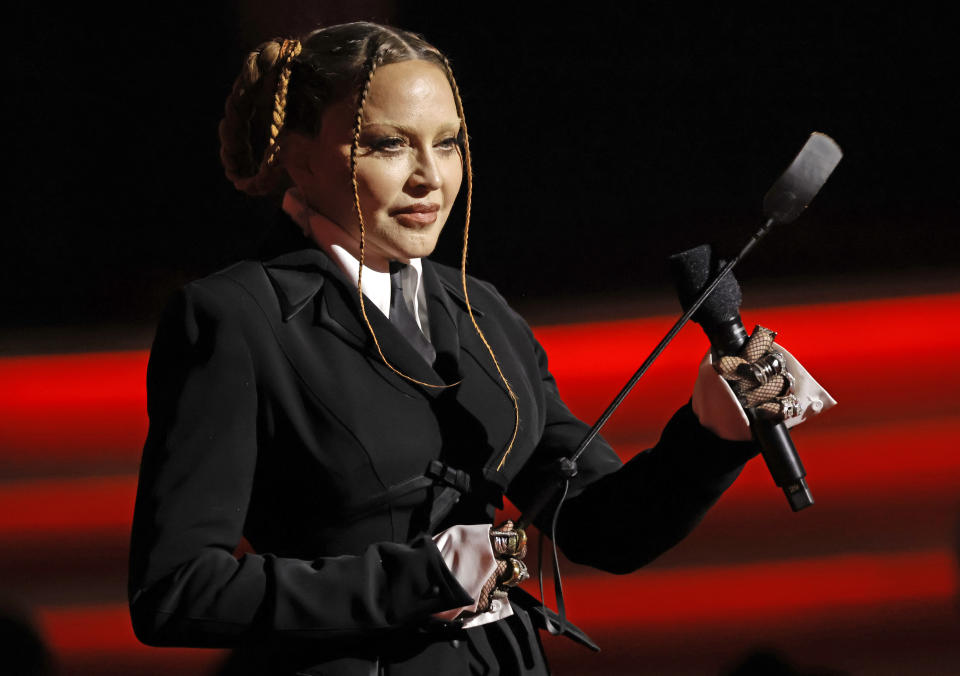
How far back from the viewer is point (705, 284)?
119 cm

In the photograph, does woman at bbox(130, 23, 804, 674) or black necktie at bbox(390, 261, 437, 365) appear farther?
black necktie at bbox(390, 261, 437, 365)

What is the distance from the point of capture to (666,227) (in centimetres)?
202

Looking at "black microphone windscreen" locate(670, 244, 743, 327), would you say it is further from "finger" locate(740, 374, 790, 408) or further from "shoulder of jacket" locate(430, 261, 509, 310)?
"shoulder of jacket" locate(430, 261, 509, 310)

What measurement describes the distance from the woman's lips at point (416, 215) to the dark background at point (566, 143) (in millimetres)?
776

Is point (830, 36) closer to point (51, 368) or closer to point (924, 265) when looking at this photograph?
point (924, 265)

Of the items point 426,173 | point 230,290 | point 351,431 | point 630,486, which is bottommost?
point 630,486

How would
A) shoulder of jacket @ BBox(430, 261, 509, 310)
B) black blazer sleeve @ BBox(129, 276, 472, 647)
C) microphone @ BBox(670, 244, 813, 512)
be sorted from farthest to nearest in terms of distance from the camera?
shoulder of jacket @ BBox(430, 261, 509, 310) → microphone @ BBox(670, 244, 813, 512) → black blazer sleeve @ BBox(129, 276, 472, 647)

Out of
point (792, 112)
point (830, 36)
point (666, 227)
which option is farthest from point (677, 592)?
point (830, 36)

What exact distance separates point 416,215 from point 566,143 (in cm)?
83

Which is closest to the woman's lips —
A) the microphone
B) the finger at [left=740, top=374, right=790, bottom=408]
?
the microphone

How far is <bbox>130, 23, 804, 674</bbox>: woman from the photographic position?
1099mm

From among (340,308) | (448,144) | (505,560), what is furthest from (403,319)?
(505,560)

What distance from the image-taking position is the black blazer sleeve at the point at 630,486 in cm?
128

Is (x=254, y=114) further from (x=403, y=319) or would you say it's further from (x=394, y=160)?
(x=403, y=319)
